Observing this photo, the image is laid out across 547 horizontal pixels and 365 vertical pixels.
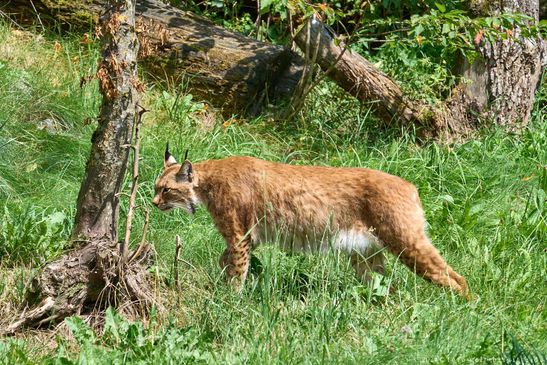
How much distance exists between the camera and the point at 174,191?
7270 mm

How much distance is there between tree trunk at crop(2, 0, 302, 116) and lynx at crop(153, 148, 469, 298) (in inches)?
104

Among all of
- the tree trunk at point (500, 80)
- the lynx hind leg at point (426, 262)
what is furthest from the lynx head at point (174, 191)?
the tree trunk at point (500, 80)

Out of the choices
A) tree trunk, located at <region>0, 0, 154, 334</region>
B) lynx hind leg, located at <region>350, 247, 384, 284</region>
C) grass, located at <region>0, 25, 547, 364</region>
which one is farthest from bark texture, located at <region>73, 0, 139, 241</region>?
lynx hind leg, located at <region>350, 247, 384, 284</region>

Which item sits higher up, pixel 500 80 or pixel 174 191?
pixel 500 80

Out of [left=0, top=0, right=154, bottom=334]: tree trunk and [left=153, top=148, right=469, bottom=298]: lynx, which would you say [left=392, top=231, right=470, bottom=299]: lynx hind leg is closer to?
[left=153, top=148, right=469, bottom=298]: lynx

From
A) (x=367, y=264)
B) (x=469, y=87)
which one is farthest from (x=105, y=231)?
(x=469, y=87)

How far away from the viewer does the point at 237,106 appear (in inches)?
390

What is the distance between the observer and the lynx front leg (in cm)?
674

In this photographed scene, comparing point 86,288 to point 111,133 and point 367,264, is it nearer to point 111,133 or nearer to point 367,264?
point 111,133

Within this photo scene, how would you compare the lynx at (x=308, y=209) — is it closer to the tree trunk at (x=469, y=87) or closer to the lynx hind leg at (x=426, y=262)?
the lynx hind leg at (x=426, y=262)

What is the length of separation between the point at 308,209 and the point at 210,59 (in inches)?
133

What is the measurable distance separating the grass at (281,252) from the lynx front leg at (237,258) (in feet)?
0.40

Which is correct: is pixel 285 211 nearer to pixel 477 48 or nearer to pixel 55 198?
pixel 55 198

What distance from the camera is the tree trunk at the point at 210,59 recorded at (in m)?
9.88
